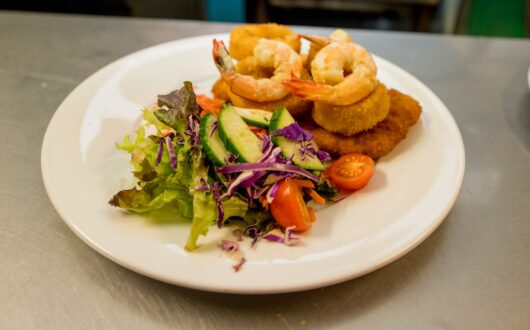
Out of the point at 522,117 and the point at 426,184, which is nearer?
the point at 426,184

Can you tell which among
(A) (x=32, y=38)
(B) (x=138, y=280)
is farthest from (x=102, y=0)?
(B) (x=138, y=280)

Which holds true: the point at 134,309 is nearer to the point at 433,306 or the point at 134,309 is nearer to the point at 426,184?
the point at 433,306

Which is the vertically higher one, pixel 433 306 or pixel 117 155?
pixel 117 155

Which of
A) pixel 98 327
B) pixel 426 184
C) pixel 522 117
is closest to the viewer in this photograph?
pixel 98 327

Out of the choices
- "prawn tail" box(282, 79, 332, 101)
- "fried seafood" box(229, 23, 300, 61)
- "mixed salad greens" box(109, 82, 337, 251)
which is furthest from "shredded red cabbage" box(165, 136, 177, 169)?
"fried seafood" box(229, 23, 300, 61)

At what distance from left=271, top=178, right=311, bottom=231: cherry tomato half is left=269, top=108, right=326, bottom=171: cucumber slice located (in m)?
0.14

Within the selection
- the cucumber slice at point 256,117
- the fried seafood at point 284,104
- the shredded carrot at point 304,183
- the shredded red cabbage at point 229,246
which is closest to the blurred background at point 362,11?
the fried seafood at point 284,104

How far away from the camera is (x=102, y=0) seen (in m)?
4.54

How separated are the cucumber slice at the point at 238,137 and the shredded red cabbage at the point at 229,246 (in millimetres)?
335

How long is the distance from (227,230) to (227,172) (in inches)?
8.7

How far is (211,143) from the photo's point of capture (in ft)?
6.36

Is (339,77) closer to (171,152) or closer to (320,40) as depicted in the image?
(320,40)

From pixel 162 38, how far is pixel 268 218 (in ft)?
7.27

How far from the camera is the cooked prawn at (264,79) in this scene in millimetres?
2201
